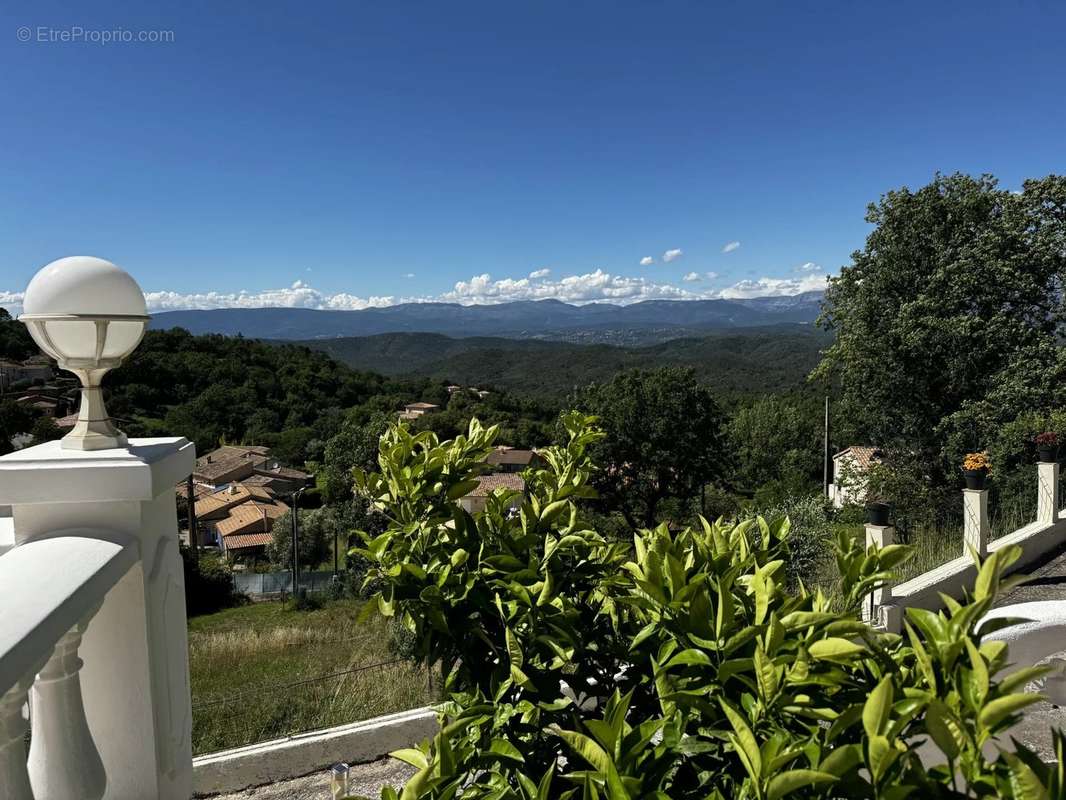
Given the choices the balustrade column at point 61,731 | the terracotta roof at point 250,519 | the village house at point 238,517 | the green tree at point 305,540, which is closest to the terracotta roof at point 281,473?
the village house at point 238,517

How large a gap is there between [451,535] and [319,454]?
43.1 metres

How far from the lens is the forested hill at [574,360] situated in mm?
84625

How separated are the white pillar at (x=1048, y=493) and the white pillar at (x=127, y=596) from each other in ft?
25.8

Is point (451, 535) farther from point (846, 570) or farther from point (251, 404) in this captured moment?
point (251, 404)

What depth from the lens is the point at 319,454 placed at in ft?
139

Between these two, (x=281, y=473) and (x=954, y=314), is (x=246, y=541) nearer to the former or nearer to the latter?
(x=281, y=473)

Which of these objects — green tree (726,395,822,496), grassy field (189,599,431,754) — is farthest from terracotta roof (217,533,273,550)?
green tree (726,395,822,496)

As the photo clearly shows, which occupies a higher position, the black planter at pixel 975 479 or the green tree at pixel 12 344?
the green tree at pixel 12 344

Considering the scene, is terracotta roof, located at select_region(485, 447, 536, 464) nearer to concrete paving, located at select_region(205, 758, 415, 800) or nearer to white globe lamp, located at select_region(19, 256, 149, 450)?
concrete paving, located at select_region(205, 758, 415, 800)

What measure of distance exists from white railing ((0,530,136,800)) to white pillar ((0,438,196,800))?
2.6 inches

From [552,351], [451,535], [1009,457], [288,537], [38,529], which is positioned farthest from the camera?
[552,351]

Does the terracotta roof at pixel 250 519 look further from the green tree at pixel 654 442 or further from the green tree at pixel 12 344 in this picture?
the green tree at pixel 654 442

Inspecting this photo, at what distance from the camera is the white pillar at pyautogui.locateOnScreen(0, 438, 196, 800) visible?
1.33 m

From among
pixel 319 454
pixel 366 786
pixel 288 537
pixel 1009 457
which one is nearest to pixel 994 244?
pixel 1009 457
